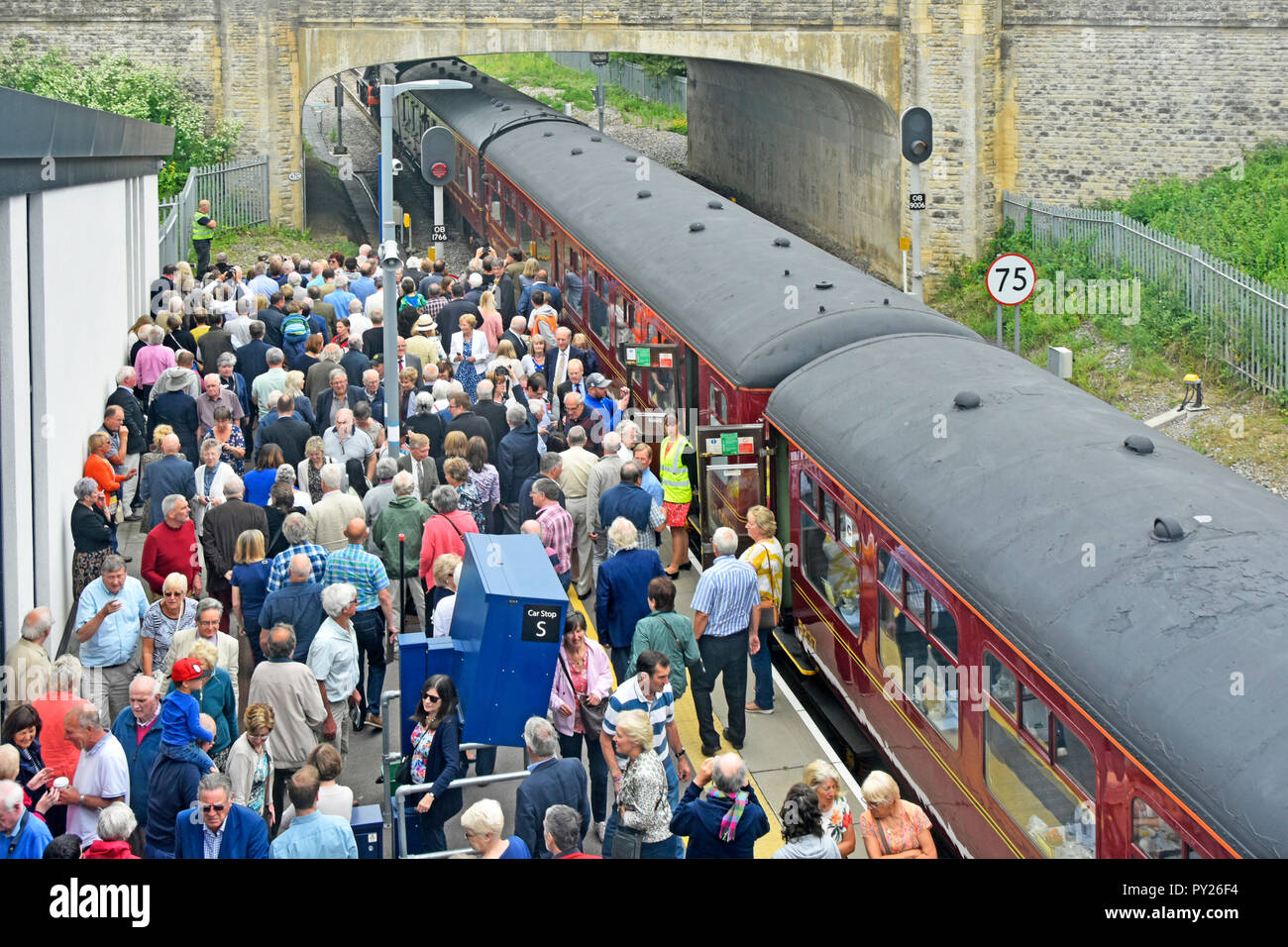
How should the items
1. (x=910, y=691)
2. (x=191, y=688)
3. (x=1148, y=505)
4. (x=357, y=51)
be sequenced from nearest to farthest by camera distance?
(x=1148, y=505), (x=191, y=688), (x=910, y=691), (x=357, y=51)

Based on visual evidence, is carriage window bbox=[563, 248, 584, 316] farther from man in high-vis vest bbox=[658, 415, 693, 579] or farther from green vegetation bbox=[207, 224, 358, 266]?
green vegetation bbox=[207, 224, 358, 266]

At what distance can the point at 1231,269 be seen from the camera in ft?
67.2

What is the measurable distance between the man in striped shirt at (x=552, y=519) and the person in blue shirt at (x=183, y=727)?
3.47 meters

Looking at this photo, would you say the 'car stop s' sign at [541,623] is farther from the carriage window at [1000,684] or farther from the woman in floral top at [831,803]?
the carriage window at [1000,684]

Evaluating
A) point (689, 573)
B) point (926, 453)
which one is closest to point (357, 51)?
point (689, 573)

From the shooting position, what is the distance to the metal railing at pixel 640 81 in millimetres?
52625

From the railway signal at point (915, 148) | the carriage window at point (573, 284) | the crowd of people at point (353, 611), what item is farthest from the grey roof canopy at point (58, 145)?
the railway signal at point (915, 148)

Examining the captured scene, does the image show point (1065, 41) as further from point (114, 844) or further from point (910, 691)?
point (114, 844)

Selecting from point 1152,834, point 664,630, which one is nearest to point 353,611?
point 664,630

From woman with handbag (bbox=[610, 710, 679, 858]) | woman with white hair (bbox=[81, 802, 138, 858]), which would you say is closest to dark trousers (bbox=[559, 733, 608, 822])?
woman with handbag (bbox=[610, 710, 679, 858])

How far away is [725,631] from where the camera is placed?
9.34 meters

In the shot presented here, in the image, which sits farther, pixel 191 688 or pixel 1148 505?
pixel 191 688

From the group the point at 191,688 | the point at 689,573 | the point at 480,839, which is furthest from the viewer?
the point at 689,573
